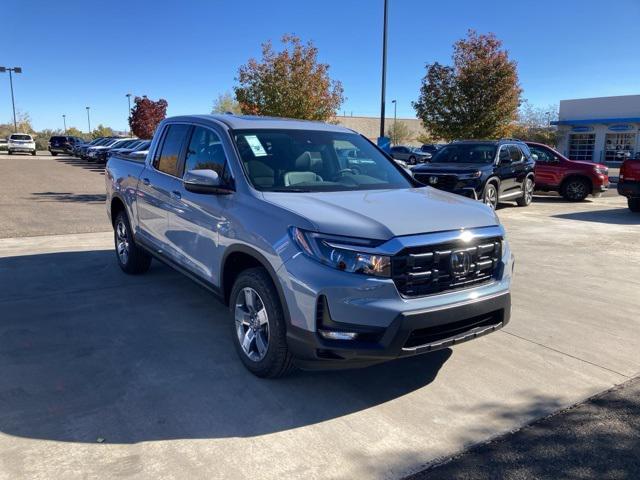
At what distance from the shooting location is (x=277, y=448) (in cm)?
299

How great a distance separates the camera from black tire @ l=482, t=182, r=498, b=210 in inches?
500

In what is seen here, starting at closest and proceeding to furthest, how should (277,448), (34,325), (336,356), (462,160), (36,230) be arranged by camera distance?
1. (277,448)
2. (336,356)
3. (34,325)
4. (36,230)
5. (462,160)

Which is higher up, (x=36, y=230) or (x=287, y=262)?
(x=287, y=262)

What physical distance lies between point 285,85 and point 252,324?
13985 mm

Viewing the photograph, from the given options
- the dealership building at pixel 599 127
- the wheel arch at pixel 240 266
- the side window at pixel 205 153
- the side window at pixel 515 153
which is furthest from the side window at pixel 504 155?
the dealership building at pixel 599 127

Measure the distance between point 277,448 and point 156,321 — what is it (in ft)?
7.65

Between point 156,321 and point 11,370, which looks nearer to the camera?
point 11,370

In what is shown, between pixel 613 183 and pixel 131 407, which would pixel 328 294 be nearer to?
pixel 131 407

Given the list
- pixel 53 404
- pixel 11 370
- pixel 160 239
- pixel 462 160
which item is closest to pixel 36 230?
pixel 160 239

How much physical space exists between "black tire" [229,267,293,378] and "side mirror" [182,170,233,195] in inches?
27.0

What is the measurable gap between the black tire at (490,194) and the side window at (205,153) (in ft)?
30.2

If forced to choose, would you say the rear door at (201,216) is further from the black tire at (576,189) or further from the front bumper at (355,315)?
the black tire at (576,189)

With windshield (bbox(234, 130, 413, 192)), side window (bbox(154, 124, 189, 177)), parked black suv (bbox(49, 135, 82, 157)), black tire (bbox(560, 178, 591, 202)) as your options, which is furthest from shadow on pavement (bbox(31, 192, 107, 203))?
parked black suv (bbox(49, 135, 82, 157))

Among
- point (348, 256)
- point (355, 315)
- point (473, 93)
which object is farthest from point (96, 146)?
point (355, 315)
